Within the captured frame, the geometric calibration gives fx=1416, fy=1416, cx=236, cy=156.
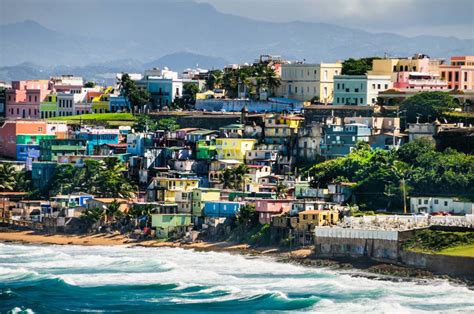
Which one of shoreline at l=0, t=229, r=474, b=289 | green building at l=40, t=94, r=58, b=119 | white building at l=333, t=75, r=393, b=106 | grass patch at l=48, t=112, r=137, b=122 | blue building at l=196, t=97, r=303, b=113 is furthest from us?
green building at l=40, t=94, r=58, b=119

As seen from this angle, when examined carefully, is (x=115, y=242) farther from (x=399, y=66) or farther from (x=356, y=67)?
(x=399, y=66)

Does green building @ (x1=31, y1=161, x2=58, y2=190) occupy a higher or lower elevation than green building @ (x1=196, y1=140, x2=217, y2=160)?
lower

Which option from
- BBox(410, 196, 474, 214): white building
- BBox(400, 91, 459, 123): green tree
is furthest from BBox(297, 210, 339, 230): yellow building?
BBox(400, 91, 459, 123): green tree

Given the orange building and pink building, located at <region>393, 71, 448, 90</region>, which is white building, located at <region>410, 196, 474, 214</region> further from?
the orange building

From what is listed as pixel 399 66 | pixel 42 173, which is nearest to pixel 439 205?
pixel 42 173

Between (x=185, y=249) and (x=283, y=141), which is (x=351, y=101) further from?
(x=185, y=249)

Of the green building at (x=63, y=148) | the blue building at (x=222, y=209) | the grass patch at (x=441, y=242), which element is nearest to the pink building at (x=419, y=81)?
the green building at (x=63, y=148)

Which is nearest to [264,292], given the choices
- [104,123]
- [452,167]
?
[452,167]
